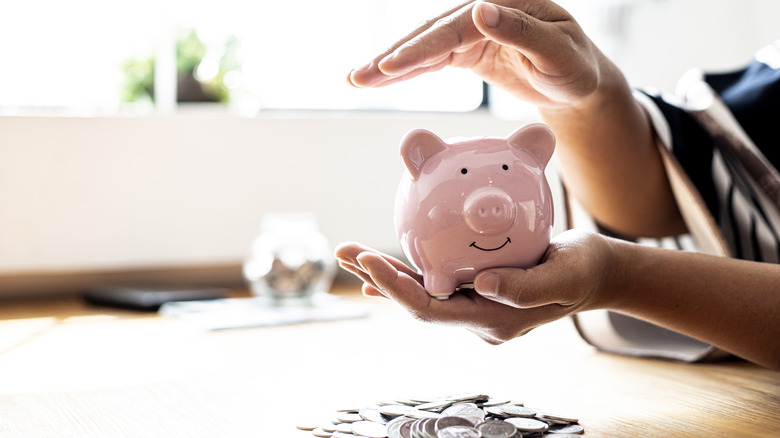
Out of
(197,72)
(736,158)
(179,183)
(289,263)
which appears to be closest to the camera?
(736,158)

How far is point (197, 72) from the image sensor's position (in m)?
2.36

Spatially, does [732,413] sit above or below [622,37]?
below

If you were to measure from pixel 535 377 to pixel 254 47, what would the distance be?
1662mm

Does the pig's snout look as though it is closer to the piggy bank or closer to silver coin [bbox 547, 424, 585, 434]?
the piggy bank

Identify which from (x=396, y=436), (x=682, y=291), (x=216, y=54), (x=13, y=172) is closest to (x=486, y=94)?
(x=216, y=54)

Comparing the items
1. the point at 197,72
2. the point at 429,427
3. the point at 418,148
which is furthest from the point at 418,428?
the point at 197,72

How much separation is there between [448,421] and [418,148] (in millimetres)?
256

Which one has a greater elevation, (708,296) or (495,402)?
(708,296)

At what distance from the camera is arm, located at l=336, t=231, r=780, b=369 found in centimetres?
70

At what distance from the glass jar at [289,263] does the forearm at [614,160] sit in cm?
69

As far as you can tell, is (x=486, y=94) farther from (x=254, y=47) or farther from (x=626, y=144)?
(x=626, y=144)

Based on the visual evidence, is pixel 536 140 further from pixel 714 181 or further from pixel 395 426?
pixel 714 181

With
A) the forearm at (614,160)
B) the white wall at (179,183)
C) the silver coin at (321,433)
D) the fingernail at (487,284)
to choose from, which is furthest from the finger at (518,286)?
the white wall at (179,183)

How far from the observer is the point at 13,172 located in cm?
187
